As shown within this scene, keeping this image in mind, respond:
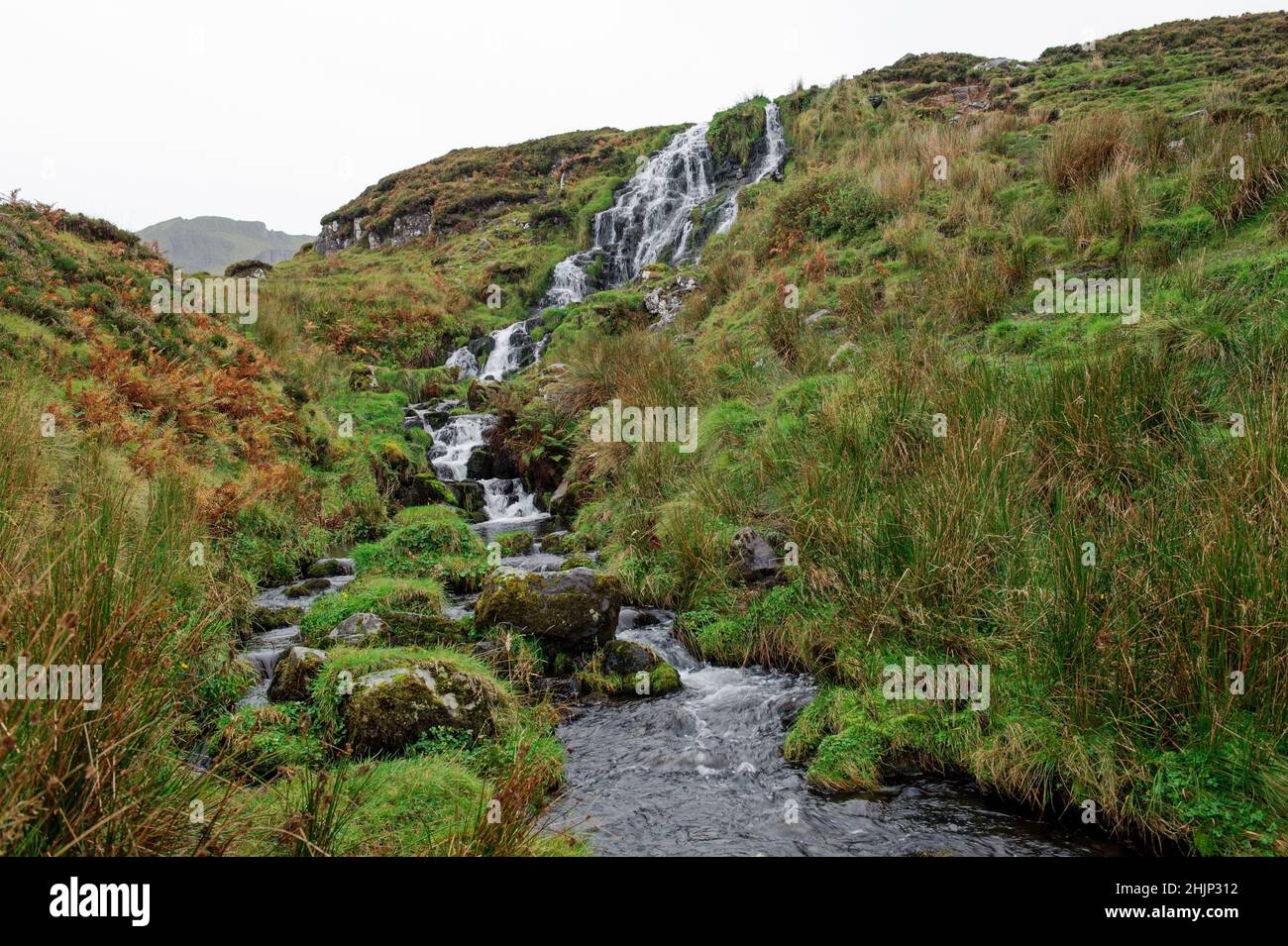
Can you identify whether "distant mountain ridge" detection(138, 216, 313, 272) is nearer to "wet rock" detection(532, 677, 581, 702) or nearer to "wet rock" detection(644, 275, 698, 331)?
"wet rock" detection(644, 275, 698, 331)

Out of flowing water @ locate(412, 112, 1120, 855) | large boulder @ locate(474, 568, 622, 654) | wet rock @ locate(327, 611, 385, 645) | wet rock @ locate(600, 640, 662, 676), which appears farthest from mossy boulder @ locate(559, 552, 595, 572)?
wet rock @ locate(327, 611, 385, 645)

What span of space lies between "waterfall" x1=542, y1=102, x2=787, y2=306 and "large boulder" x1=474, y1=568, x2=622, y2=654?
51.8 ft

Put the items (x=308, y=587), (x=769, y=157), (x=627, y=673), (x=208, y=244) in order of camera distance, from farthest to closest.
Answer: (x=208, y=244)
(x=769, y=157)
(x=308, y=587)
(x=627, y=673)

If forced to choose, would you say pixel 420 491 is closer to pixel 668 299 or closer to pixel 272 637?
pixel 272 637

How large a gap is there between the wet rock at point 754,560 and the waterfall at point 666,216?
1496 cm

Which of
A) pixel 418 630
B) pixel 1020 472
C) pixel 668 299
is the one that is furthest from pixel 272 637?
pixel 668 299

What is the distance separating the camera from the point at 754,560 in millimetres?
5996

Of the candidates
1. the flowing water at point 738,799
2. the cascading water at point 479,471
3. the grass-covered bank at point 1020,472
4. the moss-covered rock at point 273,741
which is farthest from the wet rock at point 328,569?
the flowing water at point 738,799

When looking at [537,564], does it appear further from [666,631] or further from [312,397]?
[312,397]

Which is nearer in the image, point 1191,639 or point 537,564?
point 1191,639

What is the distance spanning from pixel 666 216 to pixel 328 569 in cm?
1823

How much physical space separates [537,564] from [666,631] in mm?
2483
